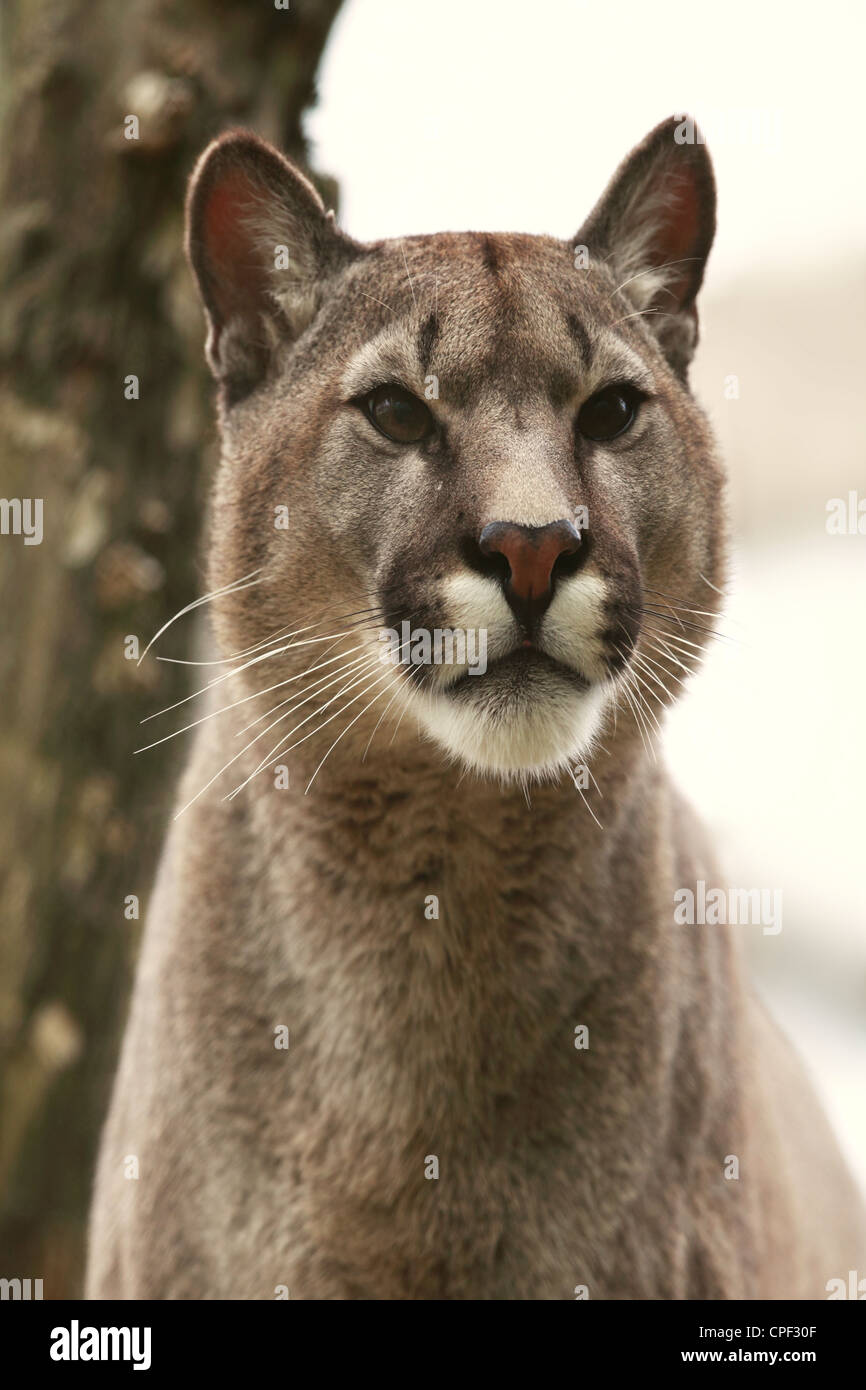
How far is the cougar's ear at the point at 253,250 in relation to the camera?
331 cm

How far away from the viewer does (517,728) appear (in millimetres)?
2863

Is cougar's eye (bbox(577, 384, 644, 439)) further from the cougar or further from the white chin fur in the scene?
the white chin fur

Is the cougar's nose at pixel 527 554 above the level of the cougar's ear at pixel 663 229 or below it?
below

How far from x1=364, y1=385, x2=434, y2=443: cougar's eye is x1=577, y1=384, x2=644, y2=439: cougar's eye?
1.19 feet

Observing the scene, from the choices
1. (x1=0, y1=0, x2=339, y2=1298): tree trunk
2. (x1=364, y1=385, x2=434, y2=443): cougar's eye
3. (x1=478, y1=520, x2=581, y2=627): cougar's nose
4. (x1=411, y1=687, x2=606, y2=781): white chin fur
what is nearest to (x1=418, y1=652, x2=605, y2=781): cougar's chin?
(x1=411, y1=687, x2=606, y2=781): white chin fur

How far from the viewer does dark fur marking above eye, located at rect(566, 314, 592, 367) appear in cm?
304

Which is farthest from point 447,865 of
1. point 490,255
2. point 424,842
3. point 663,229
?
point 663,229

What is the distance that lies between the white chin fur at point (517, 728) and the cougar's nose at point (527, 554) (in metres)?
0.28

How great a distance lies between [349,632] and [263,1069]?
1.12 metres

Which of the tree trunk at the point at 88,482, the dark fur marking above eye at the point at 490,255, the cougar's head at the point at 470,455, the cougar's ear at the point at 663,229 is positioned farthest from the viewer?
the tree trunk at the point at 88,482

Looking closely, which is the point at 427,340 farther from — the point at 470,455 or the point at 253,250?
the point at 253,250

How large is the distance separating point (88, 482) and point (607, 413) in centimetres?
204

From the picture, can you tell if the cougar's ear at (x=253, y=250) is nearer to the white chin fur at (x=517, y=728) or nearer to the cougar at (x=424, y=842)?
the cougar at (x=424, y=842)

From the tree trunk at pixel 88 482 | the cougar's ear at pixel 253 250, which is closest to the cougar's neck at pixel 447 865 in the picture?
the cougar's ear at pixel 253 250
